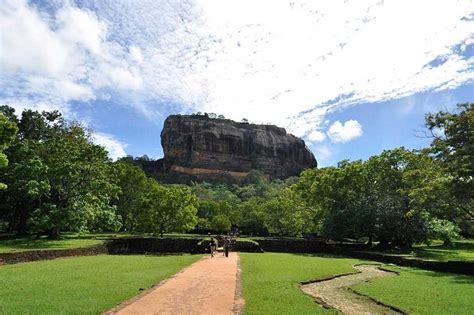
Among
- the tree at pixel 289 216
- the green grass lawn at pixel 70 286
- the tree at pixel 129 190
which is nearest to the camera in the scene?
the green grass lawn at pixel 70 286

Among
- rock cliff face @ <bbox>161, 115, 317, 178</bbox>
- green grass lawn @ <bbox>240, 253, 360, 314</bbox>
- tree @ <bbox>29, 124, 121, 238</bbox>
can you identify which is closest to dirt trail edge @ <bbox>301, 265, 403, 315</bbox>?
green grass lawn @ <bbox>240, 253, 360, 314</bbox>

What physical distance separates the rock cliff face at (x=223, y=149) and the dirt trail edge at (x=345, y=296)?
4188 inches

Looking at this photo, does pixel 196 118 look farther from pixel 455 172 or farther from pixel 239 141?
pixel 455 172

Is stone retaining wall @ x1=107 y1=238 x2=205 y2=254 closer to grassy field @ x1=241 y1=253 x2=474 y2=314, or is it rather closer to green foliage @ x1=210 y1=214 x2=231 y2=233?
grassy field @ x1=241 y1=253 x2=474 y2=314

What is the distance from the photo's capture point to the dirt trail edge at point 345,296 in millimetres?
11613

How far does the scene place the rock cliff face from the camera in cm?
12688

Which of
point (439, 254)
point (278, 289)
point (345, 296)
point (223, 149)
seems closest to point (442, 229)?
point (439, 254)

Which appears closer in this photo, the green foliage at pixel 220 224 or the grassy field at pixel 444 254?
the grassy field at pixel 444 254

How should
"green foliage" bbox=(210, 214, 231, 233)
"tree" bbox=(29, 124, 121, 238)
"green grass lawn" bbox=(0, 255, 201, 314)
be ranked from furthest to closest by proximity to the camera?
1. "green foliage" bbox=(210, 214, 231, 233)
2. "tree" bbox=(29, 124, 121, 238)
3. "green grass lawn" bbox=(0, 255, 201, 314)

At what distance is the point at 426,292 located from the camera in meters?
14.0

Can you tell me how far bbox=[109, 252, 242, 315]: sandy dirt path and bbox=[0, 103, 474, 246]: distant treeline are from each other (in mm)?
11472

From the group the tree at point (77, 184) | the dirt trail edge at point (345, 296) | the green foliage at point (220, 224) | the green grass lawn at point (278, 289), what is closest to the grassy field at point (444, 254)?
the dirt trail edge at point (345, 296)

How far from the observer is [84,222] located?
1204 inches

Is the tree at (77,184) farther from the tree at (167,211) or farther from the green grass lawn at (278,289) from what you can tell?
the green grass lawn at (278,289)
